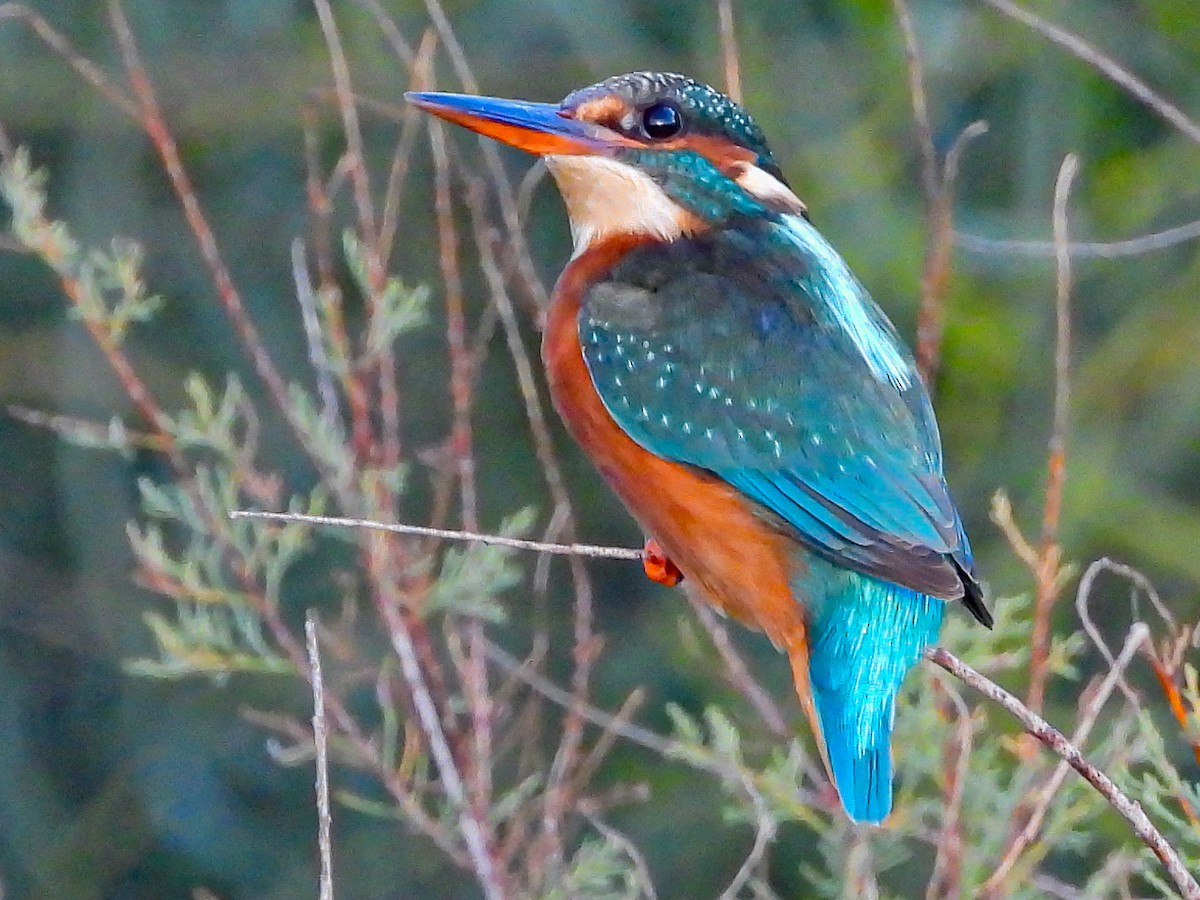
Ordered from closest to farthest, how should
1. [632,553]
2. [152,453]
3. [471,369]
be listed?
1. [632,553]
2. [471,369]
3. [152,453]

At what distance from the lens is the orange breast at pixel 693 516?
2.11m

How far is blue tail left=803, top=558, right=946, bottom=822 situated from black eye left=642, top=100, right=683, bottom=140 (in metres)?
0.60

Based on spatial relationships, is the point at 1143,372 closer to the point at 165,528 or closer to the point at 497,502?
the point at 497,502

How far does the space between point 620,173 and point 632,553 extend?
0.58 metres

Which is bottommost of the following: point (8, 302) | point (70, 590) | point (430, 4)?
point (70, 590)

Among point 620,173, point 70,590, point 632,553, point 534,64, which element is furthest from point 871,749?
point 70,590

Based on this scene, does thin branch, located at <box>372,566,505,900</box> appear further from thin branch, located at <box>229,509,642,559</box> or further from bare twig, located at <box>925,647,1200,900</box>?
bare twig, located at <box>925,647,1200,900</box>

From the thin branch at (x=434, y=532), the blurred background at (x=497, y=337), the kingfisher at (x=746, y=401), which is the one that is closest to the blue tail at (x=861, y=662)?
the kingfisher at (x=746, y=401)

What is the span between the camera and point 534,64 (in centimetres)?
371

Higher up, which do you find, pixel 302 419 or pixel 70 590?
pixel 302 419

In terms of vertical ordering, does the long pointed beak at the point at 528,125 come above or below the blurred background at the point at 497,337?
above

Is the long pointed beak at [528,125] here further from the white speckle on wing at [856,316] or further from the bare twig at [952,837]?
the bare twig at [952,837]

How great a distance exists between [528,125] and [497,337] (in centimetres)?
160

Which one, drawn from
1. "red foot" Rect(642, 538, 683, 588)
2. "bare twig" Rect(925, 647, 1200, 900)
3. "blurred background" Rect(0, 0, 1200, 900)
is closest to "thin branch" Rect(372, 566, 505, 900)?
"red foot" Rect(642, 538, 683, 588)
